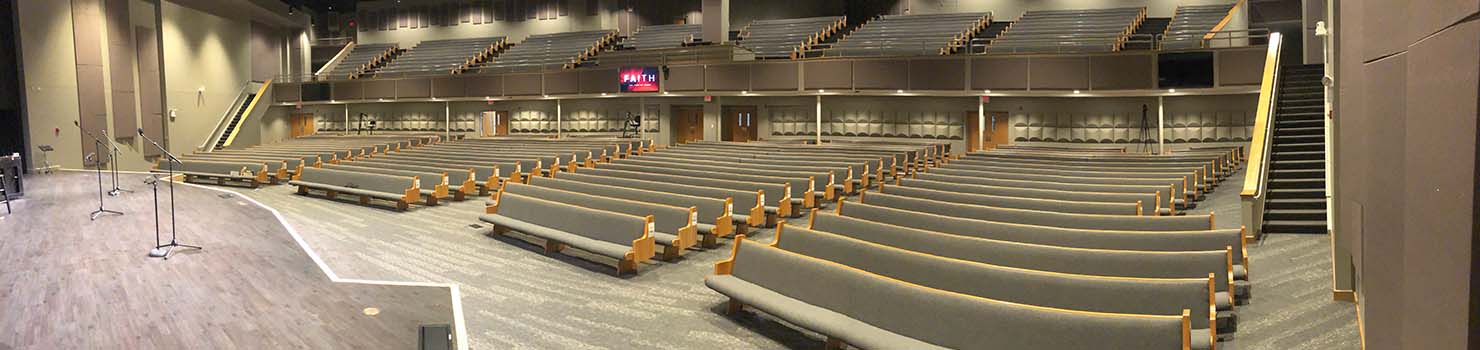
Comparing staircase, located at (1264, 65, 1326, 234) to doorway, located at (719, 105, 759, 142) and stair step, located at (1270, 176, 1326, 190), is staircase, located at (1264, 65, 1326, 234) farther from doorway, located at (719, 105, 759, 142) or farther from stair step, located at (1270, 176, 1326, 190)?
doorway, located at (719, 105, 759, 142)

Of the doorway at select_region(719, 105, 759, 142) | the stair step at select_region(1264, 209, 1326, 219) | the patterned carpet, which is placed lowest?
the patterned carpet

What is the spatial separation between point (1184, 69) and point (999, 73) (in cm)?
334

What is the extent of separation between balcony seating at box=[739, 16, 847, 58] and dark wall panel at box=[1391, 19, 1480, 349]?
61.6 feet

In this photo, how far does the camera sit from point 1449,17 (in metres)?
2.11

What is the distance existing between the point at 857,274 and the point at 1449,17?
110 inches

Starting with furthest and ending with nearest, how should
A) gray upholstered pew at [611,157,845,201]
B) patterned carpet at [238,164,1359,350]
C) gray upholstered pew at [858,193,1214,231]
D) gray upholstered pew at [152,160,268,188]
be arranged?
gray upholstered pew at [152,160,268,188], gray upholstered pew at [611,157,845,201], gray upholstered pew at [858,193,1214,231], patterned carpet at [238,164,1359,350]

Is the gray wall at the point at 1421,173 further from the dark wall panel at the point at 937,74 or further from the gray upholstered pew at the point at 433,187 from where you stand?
the dark wall panel at the point at 937,74

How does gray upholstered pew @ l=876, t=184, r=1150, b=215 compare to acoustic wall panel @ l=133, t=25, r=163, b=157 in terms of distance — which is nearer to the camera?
gray upholstered pew @ l=876, t=184, r=1150, b=215

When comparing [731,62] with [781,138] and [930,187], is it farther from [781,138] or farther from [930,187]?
[930,187]

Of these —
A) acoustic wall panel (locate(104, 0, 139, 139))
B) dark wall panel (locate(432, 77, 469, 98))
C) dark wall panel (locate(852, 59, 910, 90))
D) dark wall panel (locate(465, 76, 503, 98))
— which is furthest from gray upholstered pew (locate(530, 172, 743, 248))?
acoustic wall panel (locate(104, 0, 139, 139))

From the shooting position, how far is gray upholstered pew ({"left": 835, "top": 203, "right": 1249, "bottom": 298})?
5277 mm

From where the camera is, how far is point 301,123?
27.2 meters

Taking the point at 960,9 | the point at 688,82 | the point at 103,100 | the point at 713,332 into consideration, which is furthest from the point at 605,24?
the point at 713,332

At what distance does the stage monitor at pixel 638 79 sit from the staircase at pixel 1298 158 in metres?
13.0
